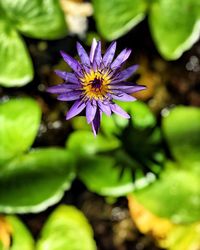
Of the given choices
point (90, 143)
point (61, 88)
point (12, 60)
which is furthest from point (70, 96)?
point (12, 60)

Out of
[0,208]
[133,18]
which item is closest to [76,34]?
[133,18]

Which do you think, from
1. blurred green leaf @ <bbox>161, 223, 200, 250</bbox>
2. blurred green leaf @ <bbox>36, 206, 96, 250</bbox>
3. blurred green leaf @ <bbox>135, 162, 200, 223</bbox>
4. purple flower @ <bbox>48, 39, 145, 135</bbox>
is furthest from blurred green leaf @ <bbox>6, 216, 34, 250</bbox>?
purple flower @ <bbox>48, 39, 145, 135</bbox>

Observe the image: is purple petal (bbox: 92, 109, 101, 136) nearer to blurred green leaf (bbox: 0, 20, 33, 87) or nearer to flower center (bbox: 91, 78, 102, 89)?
flower center (bbox: 91, 78, 102, 89)

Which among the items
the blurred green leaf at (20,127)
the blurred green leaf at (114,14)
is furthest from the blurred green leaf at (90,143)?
the blurred green leaf at (114,14)

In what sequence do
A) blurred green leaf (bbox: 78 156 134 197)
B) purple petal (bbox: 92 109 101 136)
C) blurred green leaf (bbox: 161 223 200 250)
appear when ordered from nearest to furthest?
purple petal (bbox: 92 109 101 136), blurred green leaf (bbox: 78 156 134 197), blurred green leaf (bbox: 161 223 200 250)

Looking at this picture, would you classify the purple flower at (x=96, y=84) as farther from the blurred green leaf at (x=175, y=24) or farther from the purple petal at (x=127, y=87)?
the blurred green leaf at (x=175, y=24)

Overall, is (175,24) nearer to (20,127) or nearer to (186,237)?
(20,127)
